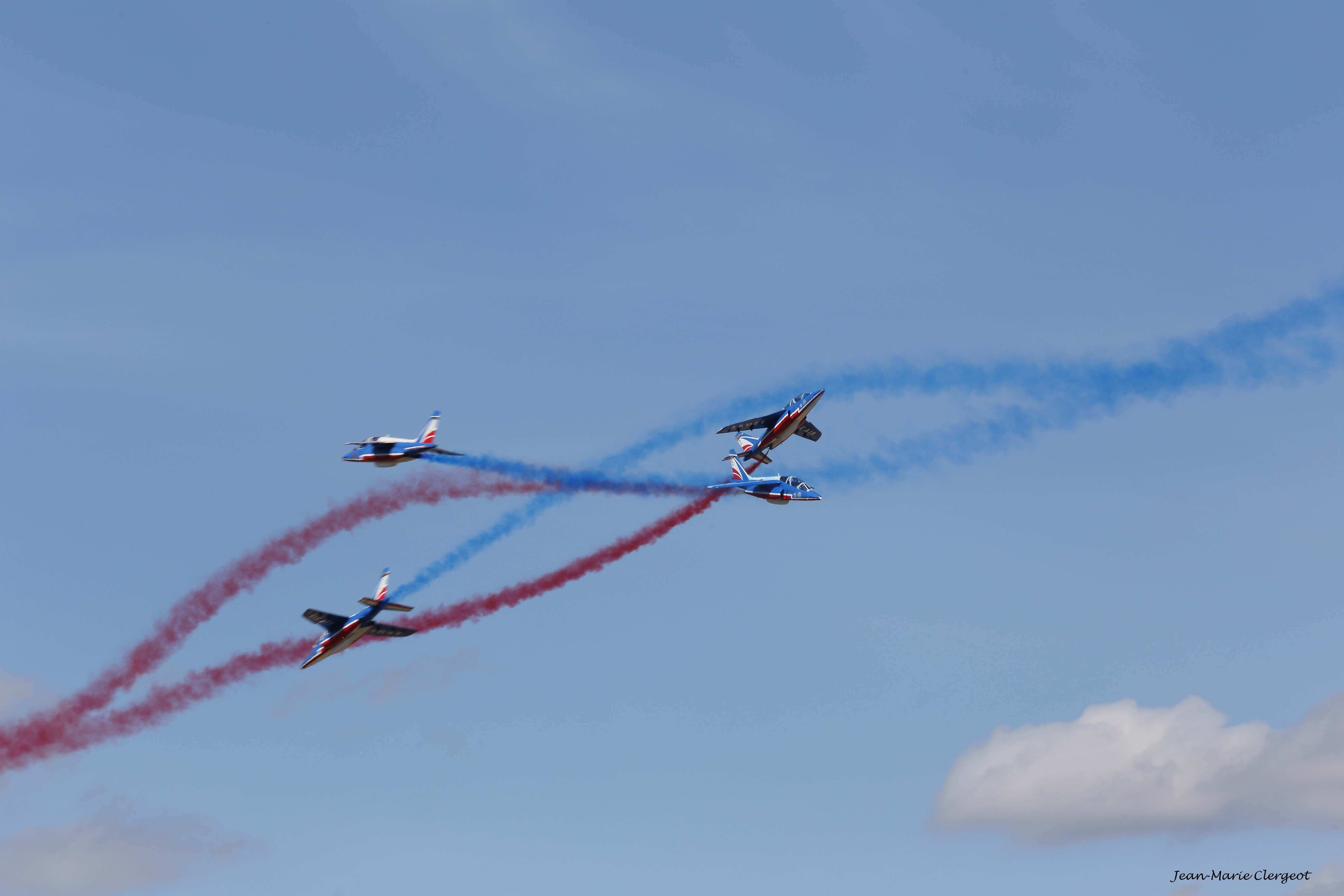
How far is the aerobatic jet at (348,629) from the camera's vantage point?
175750mm

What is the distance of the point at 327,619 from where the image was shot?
176 m

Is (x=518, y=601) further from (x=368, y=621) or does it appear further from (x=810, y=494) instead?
(x=810, y=494)

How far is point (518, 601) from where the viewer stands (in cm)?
17938

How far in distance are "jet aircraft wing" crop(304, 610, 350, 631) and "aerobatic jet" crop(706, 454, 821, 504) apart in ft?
97.0

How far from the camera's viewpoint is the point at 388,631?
178m

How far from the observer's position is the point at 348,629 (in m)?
176

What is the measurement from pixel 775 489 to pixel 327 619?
116ft

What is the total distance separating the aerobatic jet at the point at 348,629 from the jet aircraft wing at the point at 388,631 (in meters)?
0.02

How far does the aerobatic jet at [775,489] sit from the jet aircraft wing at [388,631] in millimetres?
25415

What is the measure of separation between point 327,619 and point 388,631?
184 inches

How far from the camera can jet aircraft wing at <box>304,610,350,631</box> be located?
176 metres

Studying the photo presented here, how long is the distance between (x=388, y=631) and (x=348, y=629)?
3.34 meters

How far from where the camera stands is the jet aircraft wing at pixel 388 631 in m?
177

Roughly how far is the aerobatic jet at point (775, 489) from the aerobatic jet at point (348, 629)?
85.4ft
